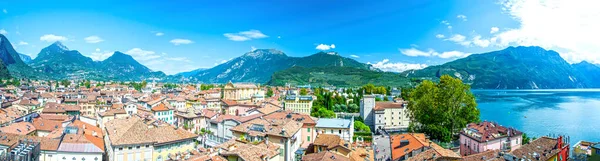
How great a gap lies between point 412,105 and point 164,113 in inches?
1509

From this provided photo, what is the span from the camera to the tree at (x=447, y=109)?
139 feet

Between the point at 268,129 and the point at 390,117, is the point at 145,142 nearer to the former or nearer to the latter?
the point at 268,129

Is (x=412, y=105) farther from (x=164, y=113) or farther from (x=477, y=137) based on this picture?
(x=164, y=113)

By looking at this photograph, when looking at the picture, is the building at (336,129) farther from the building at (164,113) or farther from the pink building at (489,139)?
the building at (164,113)

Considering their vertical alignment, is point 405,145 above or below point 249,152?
below

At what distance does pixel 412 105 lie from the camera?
50.8 meters

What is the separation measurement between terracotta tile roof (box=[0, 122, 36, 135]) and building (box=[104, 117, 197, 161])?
9.80 meters

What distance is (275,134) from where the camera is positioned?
2606 cm

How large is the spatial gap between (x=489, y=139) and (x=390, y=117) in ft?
109

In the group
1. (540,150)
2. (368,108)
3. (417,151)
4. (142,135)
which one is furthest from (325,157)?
(368,108)

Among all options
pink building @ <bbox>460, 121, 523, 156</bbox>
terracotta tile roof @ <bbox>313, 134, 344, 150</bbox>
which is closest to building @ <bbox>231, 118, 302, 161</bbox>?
terracotta tile roof @ <bbox>313, 134, 344, 150</bbox>

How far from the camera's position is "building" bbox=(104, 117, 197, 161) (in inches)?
964

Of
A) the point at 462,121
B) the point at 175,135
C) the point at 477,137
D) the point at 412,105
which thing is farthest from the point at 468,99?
the point at 175,135

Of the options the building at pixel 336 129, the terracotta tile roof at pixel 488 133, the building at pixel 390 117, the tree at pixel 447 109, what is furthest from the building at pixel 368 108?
the terracotta tile roof at pixel 488 133
